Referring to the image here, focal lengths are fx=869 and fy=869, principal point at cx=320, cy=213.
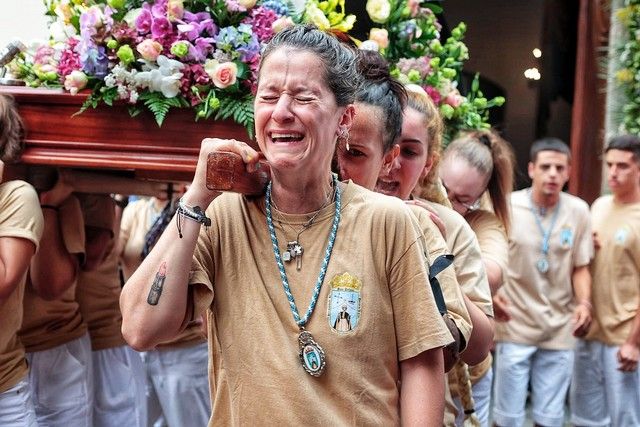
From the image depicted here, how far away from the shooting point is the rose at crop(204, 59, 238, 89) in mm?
2541

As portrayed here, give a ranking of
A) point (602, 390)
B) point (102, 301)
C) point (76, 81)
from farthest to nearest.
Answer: point (602, 390) < point (102, 301) < point (76, 81)

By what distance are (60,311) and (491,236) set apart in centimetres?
168

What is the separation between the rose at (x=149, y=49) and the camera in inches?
101

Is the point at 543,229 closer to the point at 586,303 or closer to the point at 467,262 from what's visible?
the point at 586,303

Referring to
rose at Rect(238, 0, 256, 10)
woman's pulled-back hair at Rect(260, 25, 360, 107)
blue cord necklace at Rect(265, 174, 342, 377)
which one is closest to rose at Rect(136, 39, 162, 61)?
rose at Rect(238, 0, 256, 10)

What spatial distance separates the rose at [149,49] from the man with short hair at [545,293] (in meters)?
2.91

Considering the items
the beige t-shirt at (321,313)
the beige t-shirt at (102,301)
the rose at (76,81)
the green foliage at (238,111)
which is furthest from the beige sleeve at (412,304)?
the beige t-shirt at (102,301)

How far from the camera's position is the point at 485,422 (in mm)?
3412

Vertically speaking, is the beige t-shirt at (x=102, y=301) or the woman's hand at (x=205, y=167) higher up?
the woman's hand at (x=205, y=167)

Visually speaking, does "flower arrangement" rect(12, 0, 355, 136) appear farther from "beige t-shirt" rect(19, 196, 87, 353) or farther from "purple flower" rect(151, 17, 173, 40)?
"beige t-shirt" rect(19, 196, 87, 353)

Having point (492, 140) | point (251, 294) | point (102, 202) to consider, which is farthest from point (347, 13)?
point (251, 294)

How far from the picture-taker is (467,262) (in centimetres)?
227

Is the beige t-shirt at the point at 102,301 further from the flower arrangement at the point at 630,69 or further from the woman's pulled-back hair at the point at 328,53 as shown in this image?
the flower arrangement at the point at 630,69

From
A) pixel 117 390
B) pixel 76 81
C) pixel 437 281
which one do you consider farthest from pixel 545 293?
pixel 437 281
